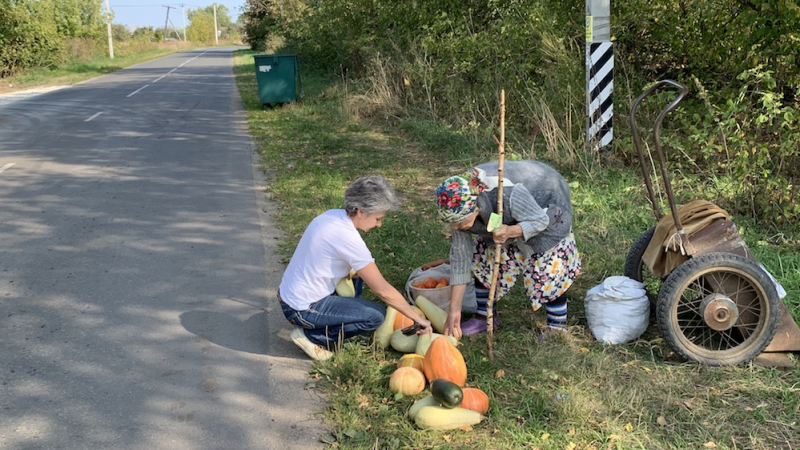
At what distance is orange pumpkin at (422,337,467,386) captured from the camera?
3588mm

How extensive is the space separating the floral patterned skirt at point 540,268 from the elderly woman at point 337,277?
2.22 ft

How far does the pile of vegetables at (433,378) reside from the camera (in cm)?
326

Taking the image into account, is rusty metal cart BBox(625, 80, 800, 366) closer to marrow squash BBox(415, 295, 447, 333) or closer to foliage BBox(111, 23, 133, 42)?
marrow squash BBox(415, 295, 447, 333)

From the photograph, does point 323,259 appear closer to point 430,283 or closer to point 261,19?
point 430,283

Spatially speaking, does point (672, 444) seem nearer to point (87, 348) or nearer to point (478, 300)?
point (478, 300)

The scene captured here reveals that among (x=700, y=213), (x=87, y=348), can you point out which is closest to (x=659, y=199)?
(x=700, y=213)

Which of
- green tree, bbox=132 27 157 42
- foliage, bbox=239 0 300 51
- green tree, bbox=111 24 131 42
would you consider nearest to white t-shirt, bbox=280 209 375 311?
foliage, bbox=239 0 300 51

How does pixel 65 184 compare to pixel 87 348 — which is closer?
pixel 87 348

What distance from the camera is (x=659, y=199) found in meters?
6.59

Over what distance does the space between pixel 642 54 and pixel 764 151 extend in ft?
10.6

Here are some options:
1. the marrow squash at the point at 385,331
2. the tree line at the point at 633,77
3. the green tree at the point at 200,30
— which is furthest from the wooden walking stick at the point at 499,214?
the green tree at the point at 200,30

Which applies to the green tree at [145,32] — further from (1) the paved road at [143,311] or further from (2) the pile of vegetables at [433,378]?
(2) the pile of vegetables at [433,378]

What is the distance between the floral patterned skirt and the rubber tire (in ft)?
2.07

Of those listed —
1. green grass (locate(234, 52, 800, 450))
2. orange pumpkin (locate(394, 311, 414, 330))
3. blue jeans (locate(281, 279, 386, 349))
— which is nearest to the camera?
green grass (locate(234, 52, 800, 450))
